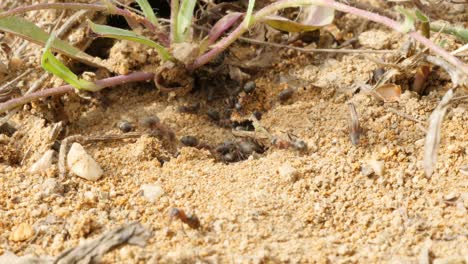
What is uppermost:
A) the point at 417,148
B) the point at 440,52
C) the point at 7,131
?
the point at 440,52

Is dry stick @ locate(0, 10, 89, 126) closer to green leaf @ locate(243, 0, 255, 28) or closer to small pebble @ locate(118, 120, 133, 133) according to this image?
small pebble @ locate(118, 120, 133, 133)

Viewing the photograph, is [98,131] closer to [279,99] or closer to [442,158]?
[279,99]

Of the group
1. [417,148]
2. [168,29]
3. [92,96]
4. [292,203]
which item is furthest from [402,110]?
[92,96]

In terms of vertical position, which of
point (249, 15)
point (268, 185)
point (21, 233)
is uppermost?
point (249, 15)

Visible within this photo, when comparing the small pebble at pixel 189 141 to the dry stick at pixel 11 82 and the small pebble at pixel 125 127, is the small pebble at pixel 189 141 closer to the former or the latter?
the small pebble at pixel 125 127

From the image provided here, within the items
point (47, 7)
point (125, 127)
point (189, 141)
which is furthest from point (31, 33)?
point (189, 141)

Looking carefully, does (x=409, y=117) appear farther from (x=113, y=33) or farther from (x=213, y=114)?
(x=113, y=33)

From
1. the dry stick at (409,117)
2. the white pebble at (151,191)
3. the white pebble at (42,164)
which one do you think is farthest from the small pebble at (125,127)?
the dry stick at (409,117)
